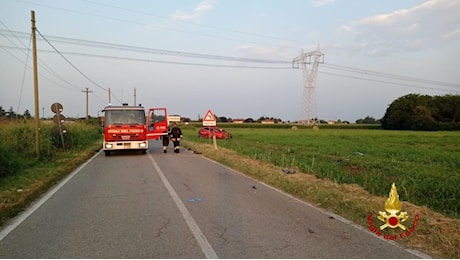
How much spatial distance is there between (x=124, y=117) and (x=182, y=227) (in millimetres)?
15874

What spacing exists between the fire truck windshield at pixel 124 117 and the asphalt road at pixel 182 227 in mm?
10786

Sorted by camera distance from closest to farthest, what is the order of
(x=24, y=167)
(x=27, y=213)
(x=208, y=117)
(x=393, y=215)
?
(x=393, y=215) < (x=27, y=213) < (x=24, y=167) < (x=208, y=117)

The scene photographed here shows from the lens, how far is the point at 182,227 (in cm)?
627

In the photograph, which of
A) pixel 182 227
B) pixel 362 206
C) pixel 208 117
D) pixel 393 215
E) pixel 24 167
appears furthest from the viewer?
pixel 208 117

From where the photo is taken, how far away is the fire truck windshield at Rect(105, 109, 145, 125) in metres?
20.9

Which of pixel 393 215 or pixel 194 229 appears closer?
pixel 194 229

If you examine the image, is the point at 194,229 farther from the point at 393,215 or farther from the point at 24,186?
the point at 24,186

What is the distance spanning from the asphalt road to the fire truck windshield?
10786 millimetres

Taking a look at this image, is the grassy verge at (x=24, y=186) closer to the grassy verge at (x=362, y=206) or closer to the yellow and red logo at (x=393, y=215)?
the grassy verge at (x=362, y=206)

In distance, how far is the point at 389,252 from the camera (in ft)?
16.7

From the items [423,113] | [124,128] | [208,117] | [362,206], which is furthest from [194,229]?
[423,113]

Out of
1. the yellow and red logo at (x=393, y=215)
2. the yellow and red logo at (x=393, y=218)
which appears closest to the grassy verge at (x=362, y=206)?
the yellow and red logo at (x=393, y=218)

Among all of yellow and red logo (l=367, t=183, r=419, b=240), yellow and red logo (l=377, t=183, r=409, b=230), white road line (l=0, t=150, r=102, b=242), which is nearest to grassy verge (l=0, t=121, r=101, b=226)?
white road line (l=0, t=150, r=102, b=242)

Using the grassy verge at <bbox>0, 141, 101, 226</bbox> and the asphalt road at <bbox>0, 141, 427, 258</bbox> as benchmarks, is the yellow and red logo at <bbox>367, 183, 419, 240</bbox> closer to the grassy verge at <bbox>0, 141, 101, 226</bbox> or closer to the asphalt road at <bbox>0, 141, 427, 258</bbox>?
the asphalt road at <bbox>0, 141, 427, 258</bbox>
